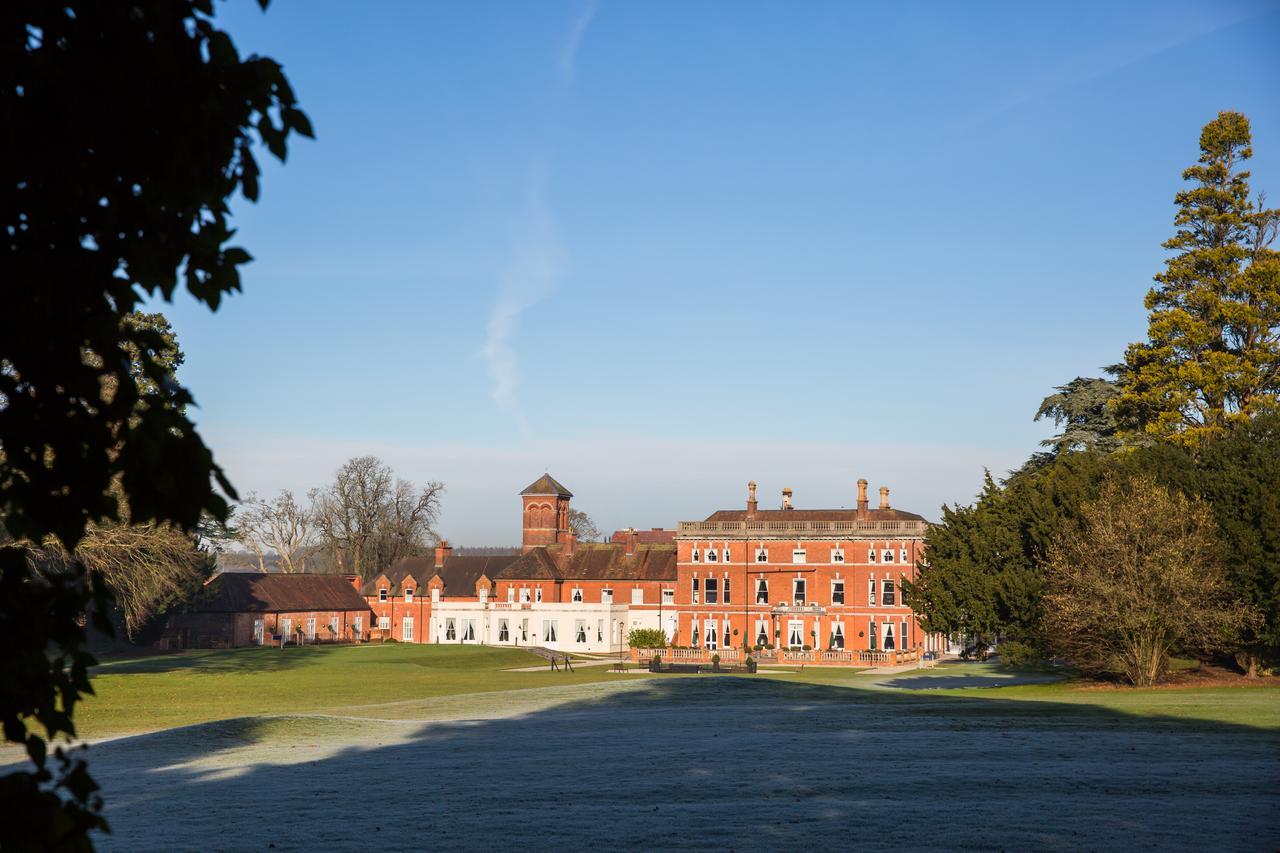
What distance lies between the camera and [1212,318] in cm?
5216

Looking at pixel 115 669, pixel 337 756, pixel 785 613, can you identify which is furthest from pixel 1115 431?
pixel 115 669

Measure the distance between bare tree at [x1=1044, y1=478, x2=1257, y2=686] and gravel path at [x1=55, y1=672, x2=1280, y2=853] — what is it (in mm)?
10594

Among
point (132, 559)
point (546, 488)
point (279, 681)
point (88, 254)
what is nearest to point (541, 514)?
point (546, 488)

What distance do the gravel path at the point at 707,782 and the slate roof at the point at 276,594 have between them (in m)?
57.6

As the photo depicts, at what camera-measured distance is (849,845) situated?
1513 cm

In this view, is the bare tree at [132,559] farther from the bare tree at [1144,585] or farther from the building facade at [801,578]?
the building facade at [801,578]

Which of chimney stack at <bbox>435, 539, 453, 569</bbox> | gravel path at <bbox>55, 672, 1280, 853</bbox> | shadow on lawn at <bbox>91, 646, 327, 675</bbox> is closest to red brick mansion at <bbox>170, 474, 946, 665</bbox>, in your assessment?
chimney stack at <bbox>435, 539, 453, 569</bbox>

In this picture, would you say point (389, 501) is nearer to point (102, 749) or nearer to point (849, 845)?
point (102, 749)

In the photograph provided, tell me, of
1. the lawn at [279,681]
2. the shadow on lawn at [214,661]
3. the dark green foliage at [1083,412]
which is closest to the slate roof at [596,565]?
the lawn at [279,681]

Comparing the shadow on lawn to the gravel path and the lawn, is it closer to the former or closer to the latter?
the lawn

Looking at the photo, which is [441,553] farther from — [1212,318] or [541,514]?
[1212,318]

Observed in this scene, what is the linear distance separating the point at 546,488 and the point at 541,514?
248 cm

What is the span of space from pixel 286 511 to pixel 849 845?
10826 centimetres

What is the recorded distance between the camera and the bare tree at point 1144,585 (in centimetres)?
4125
